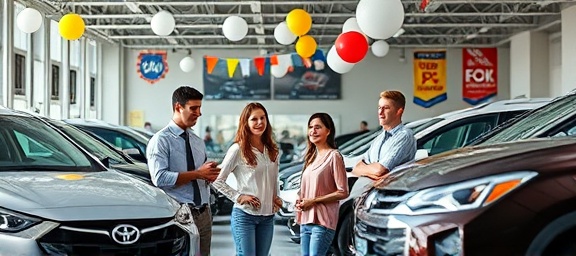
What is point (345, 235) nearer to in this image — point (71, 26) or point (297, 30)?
point (297, 30)

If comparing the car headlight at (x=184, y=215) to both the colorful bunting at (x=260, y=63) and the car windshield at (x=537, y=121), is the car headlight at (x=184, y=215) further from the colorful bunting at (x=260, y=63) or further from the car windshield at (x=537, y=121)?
the colorful bunting at (x=260, y=63)

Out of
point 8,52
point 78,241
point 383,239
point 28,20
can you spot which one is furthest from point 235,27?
point 383,239

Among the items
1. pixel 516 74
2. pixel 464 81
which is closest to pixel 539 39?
pixel 516 74

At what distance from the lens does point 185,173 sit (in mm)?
4762

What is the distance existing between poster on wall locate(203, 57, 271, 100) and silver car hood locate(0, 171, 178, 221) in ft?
66.9

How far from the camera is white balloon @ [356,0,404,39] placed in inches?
419

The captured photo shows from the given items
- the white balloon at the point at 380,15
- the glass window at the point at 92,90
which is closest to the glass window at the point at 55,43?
Result: the glass window at the point at 92,90

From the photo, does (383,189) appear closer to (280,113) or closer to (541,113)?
(541,113)

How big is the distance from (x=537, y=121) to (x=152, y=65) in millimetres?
21463

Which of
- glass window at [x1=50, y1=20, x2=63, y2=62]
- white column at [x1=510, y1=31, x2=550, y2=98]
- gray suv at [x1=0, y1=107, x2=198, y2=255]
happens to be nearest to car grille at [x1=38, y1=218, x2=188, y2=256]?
gray suv at [x1=0, y1=107, x2=198, y2=255]

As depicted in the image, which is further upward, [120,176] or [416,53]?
[416,53]

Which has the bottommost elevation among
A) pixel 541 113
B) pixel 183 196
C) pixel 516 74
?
pixel 183 196

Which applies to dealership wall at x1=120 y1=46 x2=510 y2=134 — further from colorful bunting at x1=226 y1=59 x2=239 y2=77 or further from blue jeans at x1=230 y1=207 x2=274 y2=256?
blue jeans at x1=230 y1=207 x2=274 y2=256

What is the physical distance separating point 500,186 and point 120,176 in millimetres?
2384
